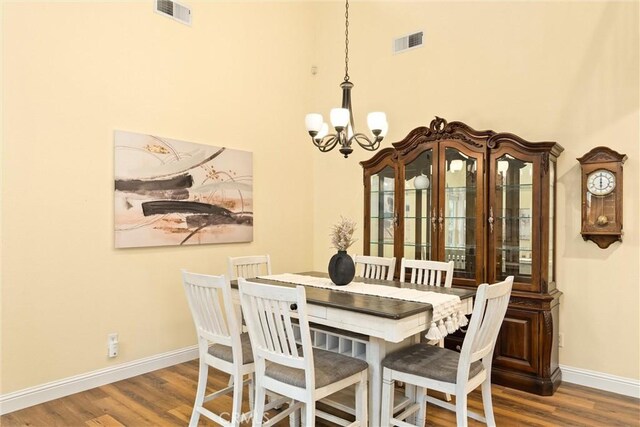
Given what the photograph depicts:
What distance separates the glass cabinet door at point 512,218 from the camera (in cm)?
357

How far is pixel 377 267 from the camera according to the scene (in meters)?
3.91

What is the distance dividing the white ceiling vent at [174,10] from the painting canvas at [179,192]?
44.4 inches

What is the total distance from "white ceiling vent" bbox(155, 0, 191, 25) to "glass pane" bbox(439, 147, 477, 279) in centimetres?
269

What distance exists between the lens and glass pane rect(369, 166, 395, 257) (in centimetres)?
434

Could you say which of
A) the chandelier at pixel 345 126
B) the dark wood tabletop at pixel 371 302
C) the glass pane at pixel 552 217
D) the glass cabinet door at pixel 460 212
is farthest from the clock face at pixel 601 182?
the chandelier at pixel 345 126

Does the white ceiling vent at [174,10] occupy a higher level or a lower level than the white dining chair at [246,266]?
higher

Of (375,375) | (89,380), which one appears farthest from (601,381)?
(89,380)

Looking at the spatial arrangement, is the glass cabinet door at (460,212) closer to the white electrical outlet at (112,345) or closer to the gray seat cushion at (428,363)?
the gray seat cushion at (428,363)

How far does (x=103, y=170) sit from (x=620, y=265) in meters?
4.15

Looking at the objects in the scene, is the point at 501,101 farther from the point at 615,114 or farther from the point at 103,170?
the point at 103,170

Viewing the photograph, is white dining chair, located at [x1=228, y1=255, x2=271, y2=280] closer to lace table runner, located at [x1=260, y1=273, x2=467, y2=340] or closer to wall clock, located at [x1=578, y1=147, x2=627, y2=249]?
lace table runner, located at [x1=260, y1=273, x2=467, y2=340]

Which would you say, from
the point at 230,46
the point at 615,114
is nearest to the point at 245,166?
the point at 230,46

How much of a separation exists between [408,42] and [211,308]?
3489 millimetres

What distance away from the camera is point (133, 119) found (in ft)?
12.3
